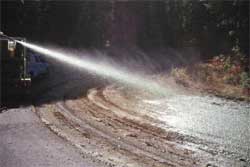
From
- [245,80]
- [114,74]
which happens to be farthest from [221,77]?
[114,74]

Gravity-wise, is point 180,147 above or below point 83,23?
below

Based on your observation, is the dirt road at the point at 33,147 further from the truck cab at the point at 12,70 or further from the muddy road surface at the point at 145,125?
the truck cab at the point at 12,70

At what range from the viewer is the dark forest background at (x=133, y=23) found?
1110 inches

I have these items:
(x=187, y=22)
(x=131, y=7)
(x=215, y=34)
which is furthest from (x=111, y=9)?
(x=215, y=34)

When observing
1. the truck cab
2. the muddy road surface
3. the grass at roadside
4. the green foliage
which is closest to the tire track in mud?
the muddy road surface

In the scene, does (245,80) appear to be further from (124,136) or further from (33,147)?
(33,147)

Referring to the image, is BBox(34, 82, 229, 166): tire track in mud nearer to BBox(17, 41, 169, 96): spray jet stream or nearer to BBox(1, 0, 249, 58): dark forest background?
BBox(17, 41, 169, 96): spray jet stream

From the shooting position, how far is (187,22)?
34906mm

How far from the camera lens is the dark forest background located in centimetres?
2820

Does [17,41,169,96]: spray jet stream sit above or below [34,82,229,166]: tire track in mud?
below

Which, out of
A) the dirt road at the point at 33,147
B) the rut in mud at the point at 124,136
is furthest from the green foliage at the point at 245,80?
the dirt road at the point at 33,147

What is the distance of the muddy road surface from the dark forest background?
1160 centimetres

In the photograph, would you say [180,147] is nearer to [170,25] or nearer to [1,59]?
[1,59]

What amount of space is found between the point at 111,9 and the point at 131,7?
9.14 feet
